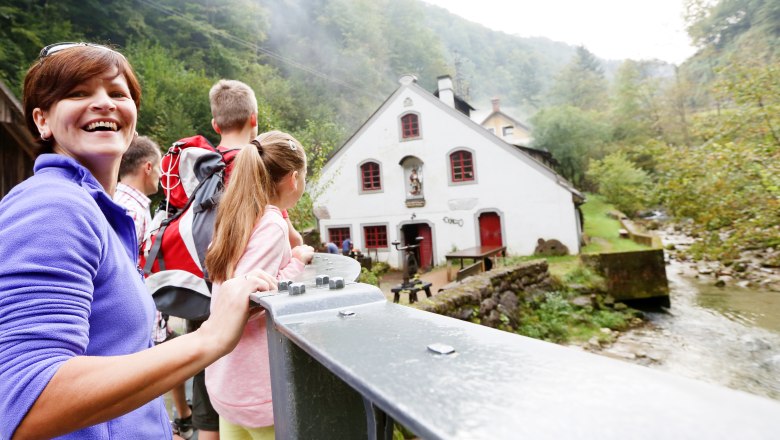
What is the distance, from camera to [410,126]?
16.5m

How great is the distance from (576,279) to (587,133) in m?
23.6

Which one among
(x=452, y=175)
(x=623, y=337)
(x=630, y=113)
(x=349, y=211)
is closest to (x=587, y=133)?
(x=630, y=113)

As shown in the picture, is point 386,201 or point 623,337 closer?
point 623,337

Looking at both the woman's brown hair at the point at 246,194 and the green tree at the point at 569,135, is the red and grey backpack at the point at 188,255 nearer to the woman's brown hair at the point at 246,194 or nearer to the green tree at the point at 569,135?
the woman's brown hair at the point at 246,194

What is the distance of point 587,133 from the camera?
30.5m

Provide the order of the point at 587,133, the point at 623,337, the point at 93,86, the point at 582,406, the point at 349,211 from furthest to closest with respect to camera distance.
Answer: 1. the point at 587,133
2. the point at 349,211
3. the point at 623,337
4. the point at 93,86
5. the point at 582,406

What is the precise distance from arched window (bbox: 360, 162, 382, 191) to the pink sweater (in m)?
15.6

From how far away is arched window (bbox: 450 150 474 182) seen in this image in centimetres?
1574

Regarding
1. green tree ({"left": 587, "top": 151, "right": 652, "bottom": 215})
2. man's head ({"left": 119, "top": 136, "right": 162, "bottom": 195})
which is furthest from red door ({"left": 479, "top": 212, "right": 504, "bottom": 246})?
man's head ({"left": 119, "top": 136, "right": 162, "bottom": 195})

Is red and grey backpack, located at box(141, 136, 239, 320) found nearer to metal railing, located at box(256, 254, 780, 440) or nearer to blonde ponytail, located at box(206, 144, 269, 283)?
blonde ponytail, located at box(206, 144, 269, 283)

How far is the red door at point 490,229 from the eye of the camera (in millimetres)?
15391

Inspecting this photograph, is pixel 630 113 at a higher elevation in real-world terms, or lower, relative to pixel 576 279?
higher

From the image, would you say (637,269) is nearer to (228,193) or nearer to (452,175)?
(452,175)

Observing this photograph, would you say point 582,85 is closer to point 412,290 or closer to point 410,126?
point 410,126
